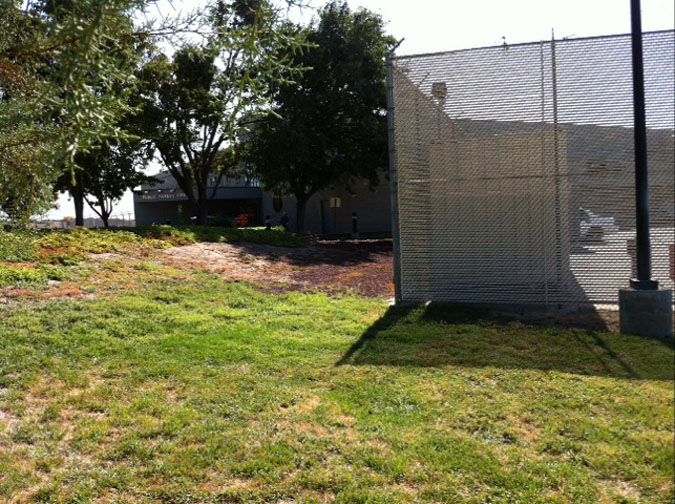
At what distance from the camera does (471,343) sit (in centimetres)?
578

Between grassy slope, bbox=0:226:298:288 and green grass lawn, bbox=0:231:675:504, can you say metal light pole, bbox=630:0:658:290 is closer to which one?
green grass lawn, bbox=0:231:675:504

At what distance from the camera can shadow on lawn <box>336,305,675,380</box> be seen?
14.7ft

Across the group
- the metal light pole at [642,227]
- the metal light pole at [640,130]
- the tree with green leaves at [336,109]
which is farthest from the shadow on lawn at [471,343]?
the tree with green leaves at [336,109]

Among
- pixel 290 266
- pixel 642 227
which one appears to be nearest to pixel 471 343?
pixel 642 227

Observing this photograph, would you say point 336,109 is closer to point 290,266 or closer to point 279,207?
point 290,266

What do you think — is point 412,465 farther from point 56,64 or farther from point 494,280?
point 494,280

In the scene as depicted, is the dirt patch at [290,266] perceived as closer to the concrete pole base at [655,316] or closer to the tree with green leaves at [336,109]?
the tree with green leaves at [336,109]

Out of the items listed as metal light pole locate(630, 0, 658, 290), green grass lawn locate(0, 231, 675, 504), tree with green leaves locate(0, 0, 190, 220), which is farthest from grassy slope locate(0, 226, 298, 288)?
metal light pole locate(630, 0, 658, 290)

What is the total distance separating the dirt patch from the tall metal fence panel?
2021 millimetres

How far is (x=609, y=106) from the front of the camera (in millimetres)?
4566

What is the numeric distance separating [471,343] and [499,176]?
2487 mm

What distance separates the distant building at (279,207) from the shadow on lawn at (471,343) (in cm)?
1730

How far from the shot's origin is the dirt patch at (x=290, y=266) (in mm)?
10422

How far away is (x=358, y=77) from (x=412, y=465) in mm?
18964
